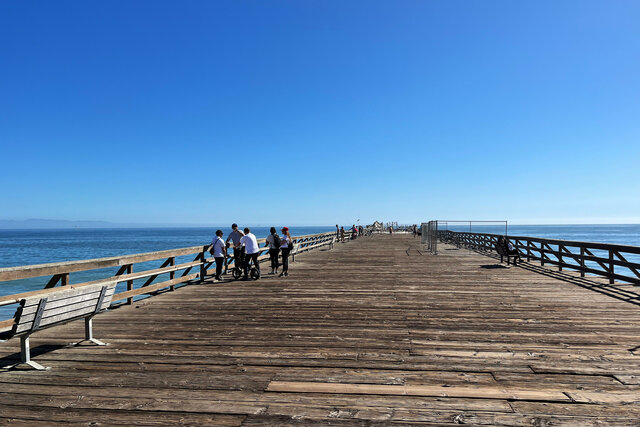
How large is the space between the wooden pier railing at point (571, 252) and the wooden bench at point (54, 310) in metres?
10.4

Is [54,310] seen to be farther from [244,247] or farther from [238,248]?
[238,248]

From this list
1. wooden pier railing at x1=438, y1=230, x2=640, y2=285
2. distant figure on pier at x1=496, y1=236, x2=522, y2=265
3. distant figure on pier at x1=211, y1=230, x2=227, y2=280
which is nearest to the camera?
wooden pier railing at x1=438, y1=230, x2=640, y2=285

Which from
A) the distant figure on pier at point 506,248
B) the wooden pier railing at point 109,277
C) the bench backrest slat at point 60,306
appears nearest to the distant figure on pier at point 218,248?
the wooden pier railing at point 109,277

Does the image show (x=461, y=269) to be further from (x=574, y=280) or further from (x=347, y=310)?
(x=347, y=310)

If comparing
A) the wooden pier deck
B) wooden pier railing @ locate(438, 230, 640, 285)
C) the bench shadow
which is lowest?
the bench shadow

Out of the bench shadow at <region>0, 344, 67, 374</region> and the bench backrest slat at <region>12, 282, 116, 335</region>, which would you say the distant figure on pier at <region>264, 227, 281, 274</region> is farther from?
the bench shadow at <region>0, 344, 67, 374</region>

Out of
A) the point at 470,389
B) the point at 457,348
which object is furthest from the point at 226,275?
the point at 470,389

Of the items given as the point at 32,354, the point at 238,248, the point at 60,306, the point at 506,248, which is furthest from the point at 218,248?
the point at 506,248

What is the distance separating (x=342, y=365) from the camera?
4.44m

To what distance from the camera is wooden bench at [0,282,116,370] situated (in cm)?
411

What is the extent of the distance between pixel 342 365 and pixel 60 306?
340 centimetres

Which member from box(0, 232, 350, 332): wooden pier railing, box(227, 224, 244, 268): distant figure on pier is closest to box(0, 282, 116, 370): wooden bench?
box(0, 232, 350, 332): wooden pier railing

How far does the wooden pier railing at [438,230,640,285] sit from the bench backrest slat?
1037 cm

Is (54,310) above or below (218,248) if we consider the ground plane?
below
